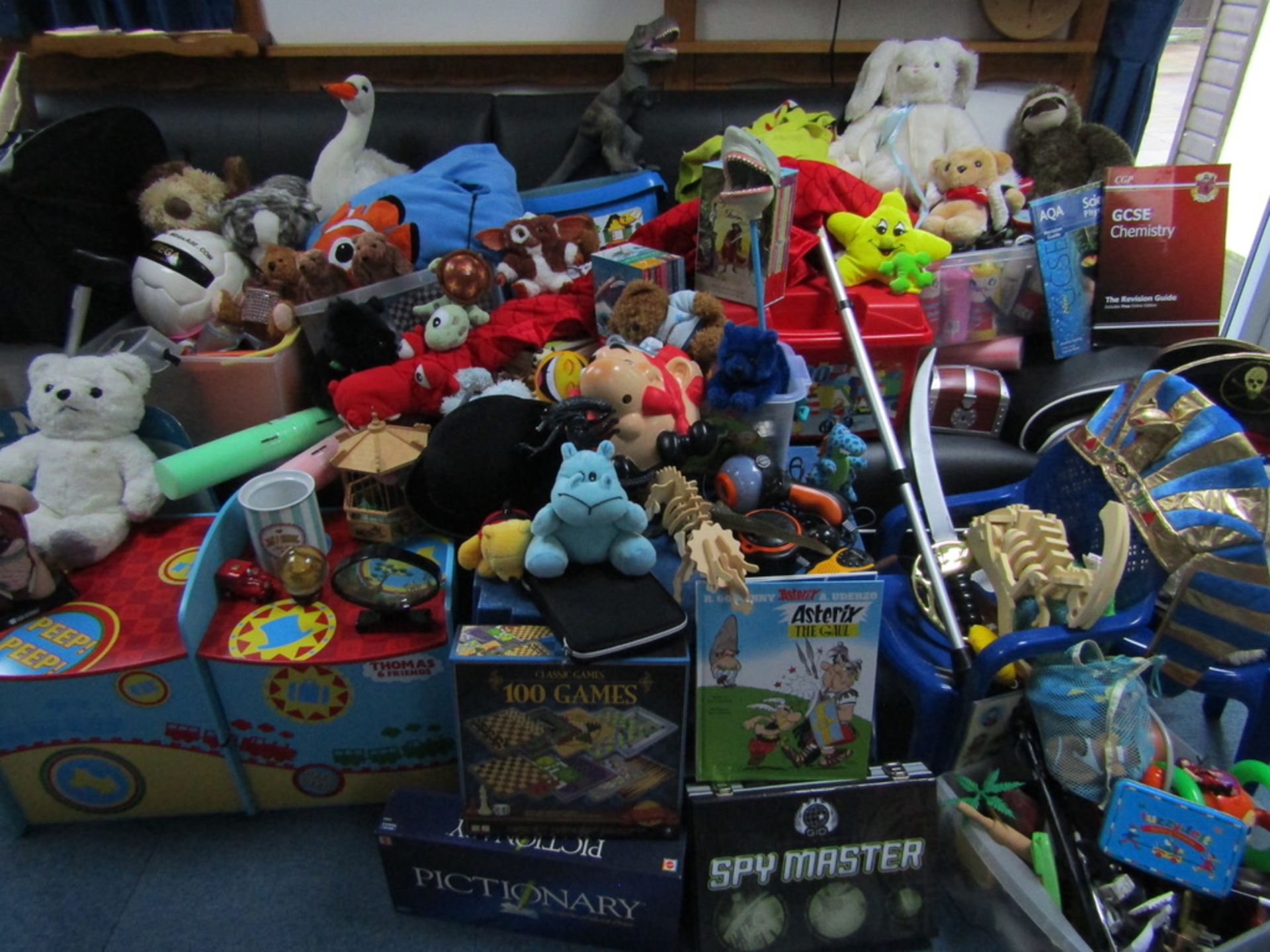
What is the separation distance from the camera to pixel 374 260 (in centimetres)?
152

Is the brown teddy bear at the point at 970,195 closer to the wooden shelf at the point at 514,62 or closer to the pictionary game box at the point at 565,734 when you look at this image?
the wooden shelf at the point at 514,62

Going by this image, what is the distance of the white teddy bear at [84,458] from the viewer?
1.21m

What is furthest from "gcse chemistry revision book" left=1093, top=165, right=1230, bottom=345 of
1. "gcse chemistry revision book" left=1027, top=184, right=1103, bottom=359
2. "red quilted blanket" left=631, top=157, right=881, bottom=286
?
"red quilted blanket" left=631, top=157, right=881, bottom=286

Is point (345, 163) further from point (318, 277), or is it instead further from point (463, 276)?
point (463, 276)

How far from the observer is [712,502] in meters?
1.20

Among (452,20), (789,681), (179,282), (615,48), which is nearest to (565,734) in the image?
(789,681)

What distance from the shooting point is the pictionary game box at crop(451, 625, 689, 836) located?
3.20 ft

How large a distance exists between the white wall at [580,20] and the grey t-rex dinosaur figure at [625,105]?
177mm

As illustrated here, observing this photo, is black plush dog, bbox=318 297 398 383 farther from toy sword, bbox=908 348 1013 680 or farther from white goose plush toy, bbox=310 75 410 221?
toy sword, bbox=908 348 1013 680

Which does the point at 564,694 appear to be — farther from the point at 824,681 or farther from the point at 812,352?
the point at 812,352

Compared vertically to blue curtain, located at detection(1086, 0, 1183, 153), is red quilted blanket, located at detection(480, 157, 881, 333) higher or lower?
lower

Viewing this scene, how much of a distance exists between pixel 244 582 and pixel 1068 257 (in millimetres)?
1574

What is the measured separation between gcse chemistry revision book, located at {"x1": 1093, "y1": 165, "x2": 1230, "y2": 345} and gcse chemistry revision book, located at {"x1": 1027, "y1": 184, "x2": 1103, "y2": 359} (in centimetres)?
3

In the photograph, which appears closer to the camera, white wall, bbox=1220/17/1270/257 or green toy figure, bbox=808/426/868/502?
green toy figure, bbox=808/426/868/502
